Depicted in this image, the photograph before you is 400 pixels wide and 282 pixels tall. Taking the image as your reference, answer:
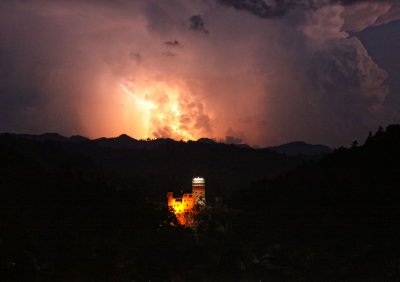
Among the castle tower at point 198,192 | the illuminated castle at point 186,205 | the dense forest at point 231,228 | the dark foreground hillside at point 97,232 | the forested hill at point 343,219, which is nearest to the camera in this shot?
the dark foreground hillside at point 97,232

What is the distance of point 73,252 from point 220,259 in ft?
156

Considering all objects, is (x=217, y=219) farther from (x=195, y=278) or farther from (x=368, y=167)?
(x=368, y=167)

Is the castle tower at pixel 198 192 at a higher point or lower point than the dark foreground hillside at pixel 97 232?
higher

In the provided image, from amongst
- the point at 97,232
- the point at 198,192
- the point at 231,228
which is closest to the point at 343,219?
the point at 231,228

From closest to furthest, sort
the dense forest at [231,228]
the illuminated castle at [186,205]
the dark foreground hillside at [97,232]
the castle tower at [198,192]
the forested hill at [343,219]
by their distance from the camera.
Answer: the dark foreground hillside at [97,232]
the dense forest at [231,228]
the forested hill at [343,219]
the illuminated castle at [186,205]
the castle tower at [198,192]

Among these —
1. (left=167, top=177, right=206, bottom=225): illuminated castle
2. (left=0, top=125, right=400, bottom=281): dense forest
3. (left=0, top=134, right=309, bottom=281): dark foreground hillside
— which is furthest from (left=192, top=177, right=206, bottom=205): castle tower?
(left=0, top=134, right=309, bottom=281): dark foreground hillside

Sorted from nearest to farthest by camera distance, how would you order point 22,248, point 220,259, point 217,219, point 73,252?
point 22,248, point 73,252, point 220,259, point 217,219

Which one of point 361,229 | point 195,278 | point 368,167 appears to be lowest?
point 195,278

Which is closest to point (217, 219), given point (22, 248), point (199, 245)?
point (199, 245)

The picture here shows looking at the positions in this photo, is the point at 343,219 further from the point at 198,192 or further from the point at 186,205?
the point at 186,205

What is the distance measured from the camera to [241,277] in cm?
13812

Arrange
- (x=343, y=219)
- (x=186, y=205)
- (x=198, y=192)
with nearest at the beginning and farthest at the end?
(x=186, y=205)
(x=343, y=219)
(x=198, y=192)

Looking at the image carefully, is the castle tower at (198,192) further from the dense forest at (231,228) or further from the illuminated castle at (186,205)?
the dense forest at (231,228)

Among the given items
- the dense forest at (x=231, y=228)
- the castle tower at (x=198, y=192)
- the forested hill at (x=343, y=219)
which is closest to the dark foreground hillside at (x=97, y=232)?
the dense forest at (x=231, y=228)
